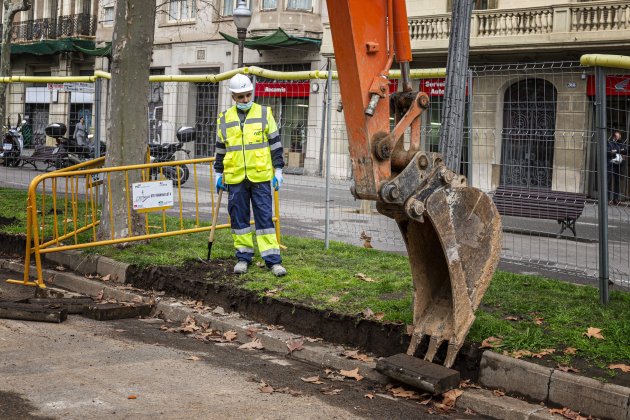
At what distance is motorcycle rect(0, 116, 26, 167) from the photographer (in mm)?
19258

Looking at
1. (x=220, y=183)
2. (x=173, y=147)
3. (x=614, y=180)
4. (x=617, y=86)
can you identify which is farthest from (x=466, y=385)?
(x=173, y=147)

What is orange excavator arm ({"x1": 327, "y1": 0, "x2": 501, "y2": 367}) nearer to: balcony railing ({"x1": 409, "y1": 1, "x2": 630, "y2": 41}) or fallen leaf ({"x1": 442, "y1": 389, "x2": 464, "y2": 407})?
fallen leaf ({"x1": 442, "y1": 389, "x2": 464, "y2": 407})

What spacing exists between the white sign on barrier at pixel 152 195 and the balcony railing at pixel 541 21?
640 inches

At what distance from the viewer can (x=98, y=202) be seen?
441 inches

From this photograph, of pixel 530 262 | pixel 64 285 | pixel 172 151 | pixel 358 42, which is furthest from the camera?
pixel 172 151

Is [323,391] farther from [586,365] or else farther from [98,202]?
[98,202]

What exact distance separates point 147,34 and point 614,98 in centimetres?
552

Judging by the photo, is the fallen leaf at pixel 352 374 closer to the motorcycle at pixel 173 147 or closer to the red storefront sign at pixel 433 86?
the red storefront sign at pixel 433 86

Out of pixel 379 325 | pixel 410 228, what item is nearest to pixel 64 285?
pixel 379 325

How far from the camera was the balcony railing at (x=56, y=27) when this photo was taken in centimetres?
4306

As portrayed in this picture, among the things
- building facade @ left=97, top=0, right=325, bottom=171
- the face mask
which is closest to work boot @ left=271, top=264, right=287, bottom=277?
the face mask

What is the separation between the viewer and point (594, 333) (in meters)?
6.16

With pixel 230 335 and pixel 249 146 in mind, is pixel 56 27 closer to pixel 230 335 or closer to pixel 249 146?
pixel 249 146

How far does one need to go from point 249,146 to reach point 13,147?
16521mm
